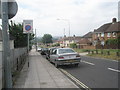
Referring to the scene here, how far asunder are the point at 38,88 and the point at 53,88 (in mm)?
584

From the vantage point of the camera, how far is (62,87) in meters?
6.26

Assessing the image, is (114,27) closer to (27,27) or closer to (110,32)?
(110,32)

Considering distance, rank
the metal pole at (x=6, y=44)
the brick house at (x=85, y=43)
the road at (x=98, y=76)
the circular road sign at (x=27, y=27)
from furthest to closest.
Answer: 1. the brick house at (x=85, y=43)
2. the circular road sign at (x=27, y=27)
3. the road at (x=98, y=76)
4. the metal pole at (x=6, y=44)

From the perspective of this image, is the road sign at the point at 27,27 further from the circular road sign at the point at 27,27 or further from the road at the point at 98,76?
the road at the point at 98,76

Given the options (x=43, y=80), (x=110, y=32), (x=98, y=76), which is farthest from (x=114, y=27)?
(x=43, y=80)

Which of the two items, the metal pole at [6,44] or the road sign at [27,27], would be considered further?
the road sign at [27,27]

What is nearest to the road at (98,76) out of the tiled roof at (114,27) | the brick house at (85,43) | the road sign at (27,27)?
the road sign at (27,27)

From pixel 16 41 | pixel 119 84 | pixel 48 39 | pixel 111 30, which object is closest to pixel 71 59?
pixel 119 84

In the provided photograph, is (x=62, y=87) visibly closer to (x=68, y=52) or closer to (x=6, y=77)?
(x=6, y=77)

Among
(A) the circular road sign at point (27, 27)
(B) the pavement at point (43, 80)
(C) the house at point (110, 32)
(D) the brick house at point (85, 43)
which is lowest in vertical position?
(B) the pavement at point (43, 80)

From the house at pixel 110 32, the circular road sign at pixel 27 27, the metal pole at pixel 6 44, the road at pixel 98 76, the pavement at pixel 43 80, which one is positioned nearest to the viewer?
the metal pole at pixel 6 44

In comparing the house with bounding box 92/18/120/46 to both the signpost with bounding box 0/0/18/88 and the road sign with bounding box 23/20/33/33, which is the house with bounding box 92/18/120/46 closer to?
the road sign with bounding box 23/20/33/33

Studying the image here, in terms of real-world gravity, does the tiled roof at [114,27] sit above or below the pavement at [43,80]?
above

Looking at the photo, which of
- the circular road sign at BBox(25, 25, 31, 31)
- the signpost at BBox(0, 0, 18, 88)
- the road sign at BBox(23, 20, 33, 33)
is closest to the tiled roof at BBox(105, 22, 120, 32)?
the road sign at BBox(23, 20, 33, 33)
